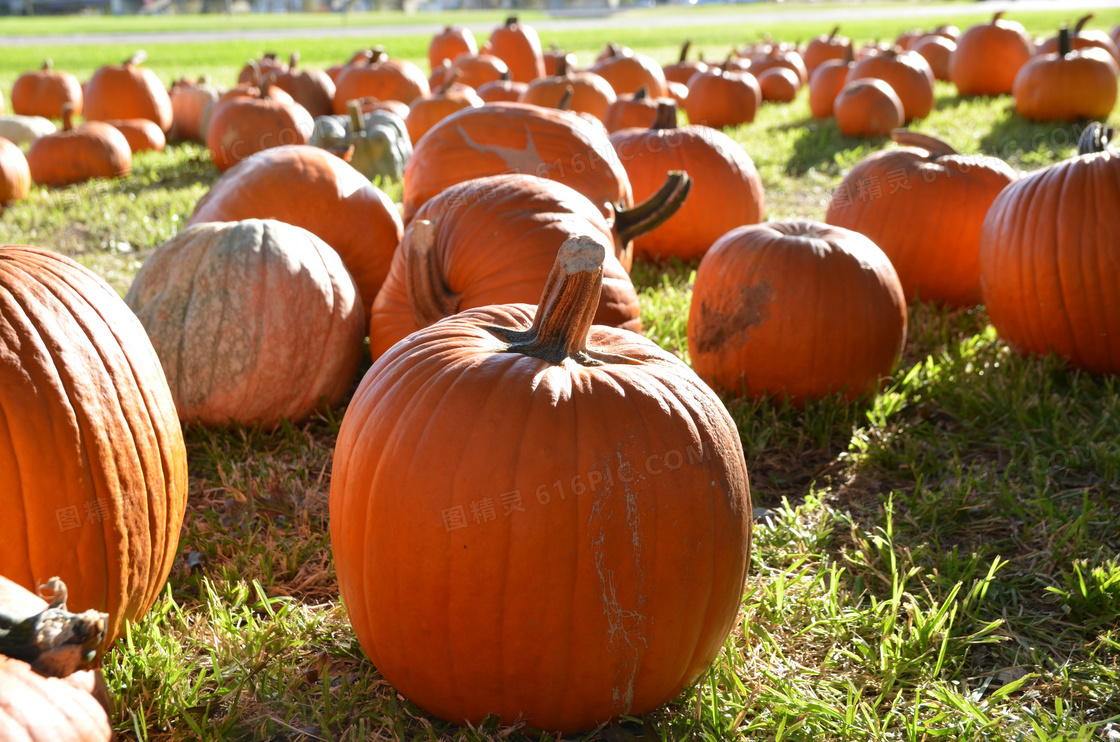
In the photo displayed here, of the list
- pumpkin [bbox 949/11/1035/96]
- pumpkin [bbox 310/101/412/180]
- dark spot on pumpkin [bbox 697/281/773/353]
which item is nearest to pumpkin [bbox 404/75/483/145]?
pumpkin [bbox 310/101/412/180]

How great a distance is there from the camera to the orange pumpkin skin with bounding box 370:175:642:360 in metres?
2.93

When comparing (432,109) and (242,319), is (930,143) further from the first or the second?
(432,109)

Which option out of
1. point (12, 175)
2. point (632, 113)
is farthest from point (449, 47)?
point (12, 175)

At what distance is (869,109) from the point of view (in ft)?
25.9

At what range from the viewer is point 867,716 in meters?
1.82

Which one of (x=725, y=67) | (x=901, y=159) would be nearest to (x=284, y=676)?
(x=901, y=159)

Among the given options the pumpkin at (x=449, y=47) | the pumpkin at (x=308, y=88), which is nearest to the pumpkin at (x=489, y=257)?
the pumpkin at (x=308, y=88)

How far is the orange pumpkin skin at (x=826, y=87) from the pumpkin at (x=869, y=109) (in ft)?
4.30

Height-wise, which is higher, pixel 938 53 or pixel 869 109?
pixel 938 53

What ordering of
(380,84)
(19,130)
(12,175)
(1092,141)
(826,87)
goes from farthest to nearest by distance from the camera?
(826,87)
(380,84)
(19,130)
(12,175)
(1092,141)

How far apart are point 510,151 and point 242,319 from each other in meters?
1.68

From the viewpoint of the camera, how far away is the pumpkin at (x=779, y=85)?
10922mm

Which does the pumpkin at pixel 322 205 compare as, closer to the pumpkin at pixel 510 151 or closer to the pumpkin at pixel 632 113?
the pumpkin at pixel 510 151

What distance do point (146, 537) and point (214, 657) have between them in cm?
31
